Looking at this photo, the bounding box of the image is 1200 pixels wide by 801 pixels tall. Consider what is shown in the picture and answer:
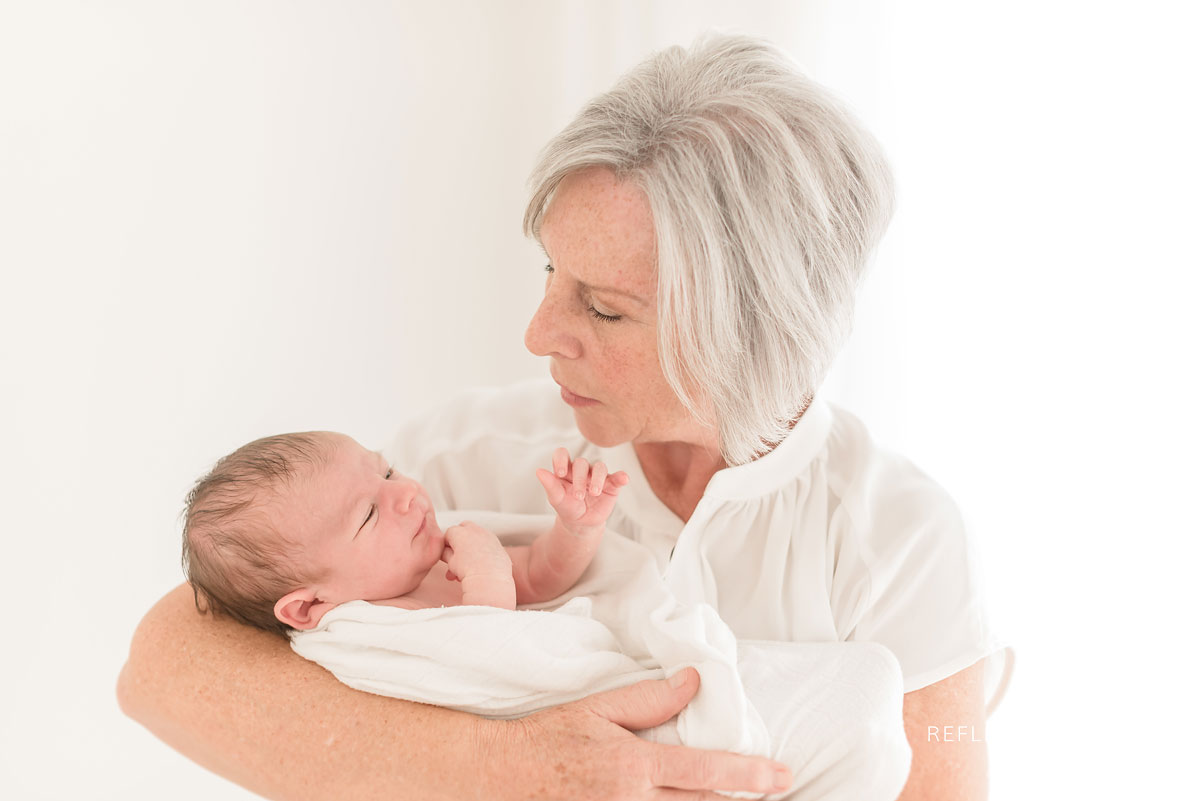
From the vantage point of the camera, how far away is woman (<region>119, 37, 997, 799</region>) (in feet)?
4.48

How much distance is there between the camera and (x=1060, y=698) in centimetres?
225

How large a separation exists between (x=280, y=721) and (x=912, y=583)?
96 centimetres

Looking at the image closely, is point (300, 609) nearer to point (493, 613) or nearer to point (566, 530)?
point (493, 613)

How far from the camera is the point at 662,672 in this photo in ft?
4.59

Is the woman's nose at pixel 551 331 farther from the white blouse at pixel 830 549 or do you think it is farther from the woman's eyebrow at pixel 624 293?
the white blouse at pixel 830 549

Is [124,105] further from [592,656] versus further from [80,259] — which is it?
[592,656]

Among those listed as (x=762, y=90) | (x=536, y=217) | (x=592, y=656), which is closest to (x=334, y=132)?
(x=536, y=217)

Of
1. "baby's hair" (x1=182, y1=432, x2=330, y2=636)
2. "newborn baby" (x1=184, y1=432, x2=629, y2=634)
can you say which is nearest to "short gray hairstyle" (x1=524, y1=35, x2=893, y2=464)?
"newborn baby" (x1=184, y1=432, x2=629, y2=634)

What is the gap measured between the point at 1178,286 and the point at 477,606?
1453 mm

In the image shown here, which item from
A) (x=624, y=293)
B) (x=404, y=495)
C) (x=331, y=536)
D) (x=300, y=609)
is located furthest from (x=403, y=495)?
(x=624, y=293)

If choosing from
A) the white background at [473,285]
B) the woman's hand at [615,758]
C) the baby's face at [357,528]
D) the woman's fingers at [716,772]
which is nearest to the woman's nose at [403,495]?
the baby's face at [357,528]

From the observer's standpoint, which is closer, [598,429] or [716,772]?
[716,772]

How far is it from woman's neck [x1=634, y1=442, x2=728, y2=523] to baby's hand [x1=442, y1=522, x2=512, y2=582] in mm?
323

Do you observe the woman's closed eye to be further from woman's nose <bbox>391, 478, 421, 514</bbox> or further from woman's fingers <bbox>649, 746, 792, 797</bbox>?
woman's fingers <bbox>649, 746, 792, 797</bbox>
